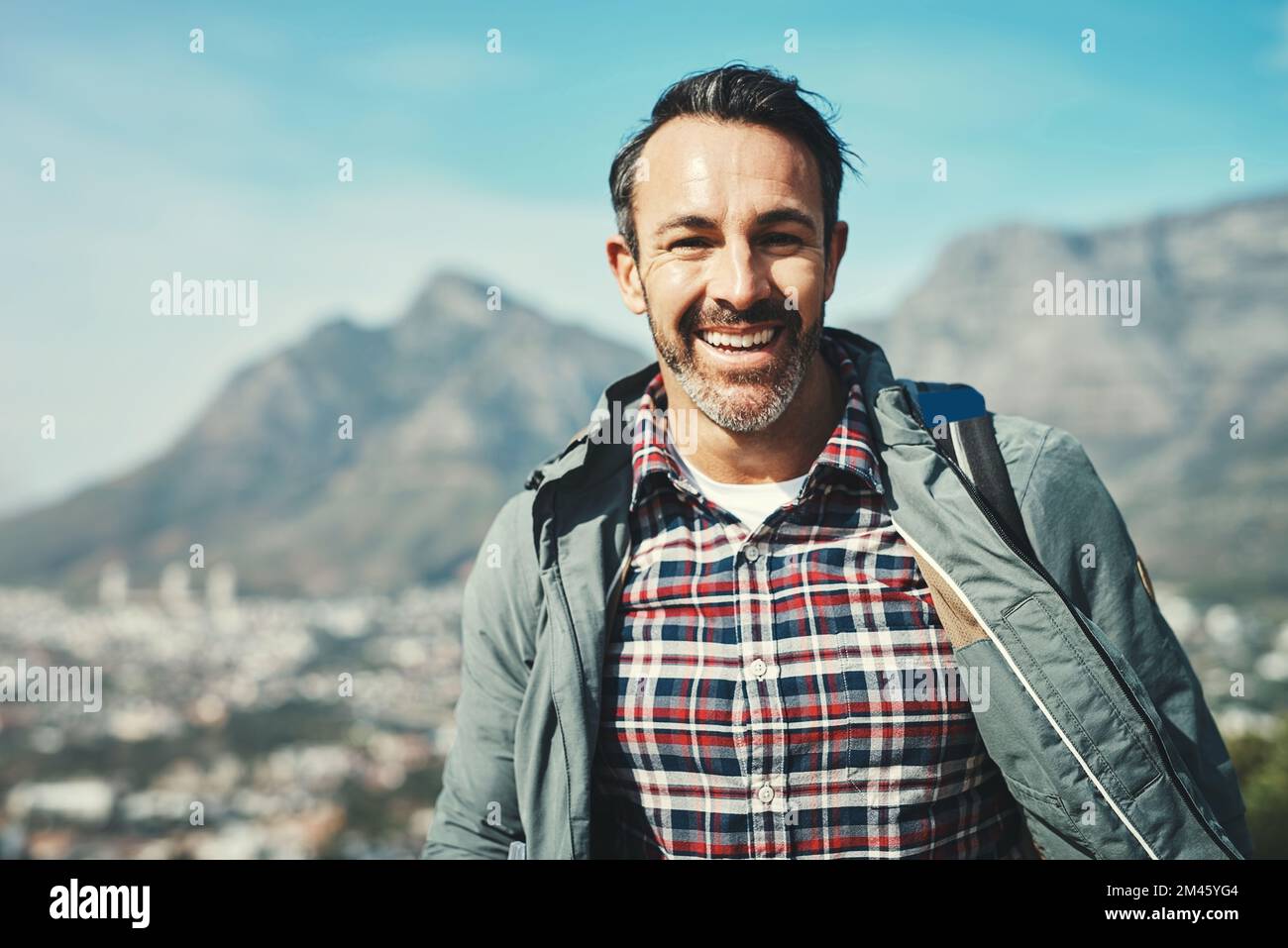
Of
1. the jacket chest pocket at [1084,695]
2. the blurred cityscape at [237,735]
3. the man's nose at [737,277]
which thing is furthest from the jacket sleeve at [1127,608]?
the blurred cityscape at [237,735]

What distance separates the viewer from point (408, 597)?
105438 millimetres

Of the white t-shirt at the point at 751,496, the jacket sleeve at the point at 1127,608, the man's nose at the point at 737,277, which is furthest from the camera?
the white t-shirt at the point at 751,496

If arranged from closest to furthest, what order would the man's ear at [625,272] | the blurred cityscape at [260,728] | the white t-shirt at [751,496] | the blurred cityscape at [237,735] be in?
the white t-shirt at [751,496], the man's ear at [625,272], the blurred cityscape at [260,728], the blurred cityscape at [237,735]

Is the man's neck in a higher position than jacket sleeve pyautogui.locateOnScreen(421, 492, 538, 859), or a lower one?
higher

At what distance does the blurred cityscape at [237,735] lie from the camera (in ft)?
132

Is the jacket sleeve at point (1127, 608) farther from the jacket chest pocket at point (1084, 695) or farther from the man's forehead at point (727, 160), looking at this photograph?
the man's forehead at point (727, 160)

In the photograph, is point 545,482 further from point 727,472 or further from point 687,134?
point 687,134

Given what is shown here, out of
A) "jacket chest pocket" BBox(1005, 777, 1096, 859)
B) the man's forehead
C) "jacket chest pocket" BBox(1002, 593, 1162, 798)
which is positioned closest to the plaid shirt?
"jacket chest pocket" BBox(1005, 777, 1096, 859)

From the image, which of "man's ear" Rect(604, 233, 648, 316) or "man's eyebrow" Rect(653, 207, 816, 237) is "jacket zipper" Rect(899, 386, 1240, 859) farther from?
"man's ear" Rect(604, 233, 648, 316)

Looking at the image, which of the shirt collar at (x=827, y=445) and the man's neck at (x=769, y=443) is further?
the man's neck at (x=769, y=443)

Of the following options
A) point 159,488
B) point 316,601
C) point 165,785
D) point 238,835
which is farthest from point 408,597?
point 159,488

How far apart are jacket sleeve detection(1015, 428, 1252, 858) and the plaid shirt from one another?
0.34m

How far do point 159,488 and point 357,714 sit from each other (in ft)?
435

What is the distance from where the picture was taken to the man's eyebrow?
98.3 inches
